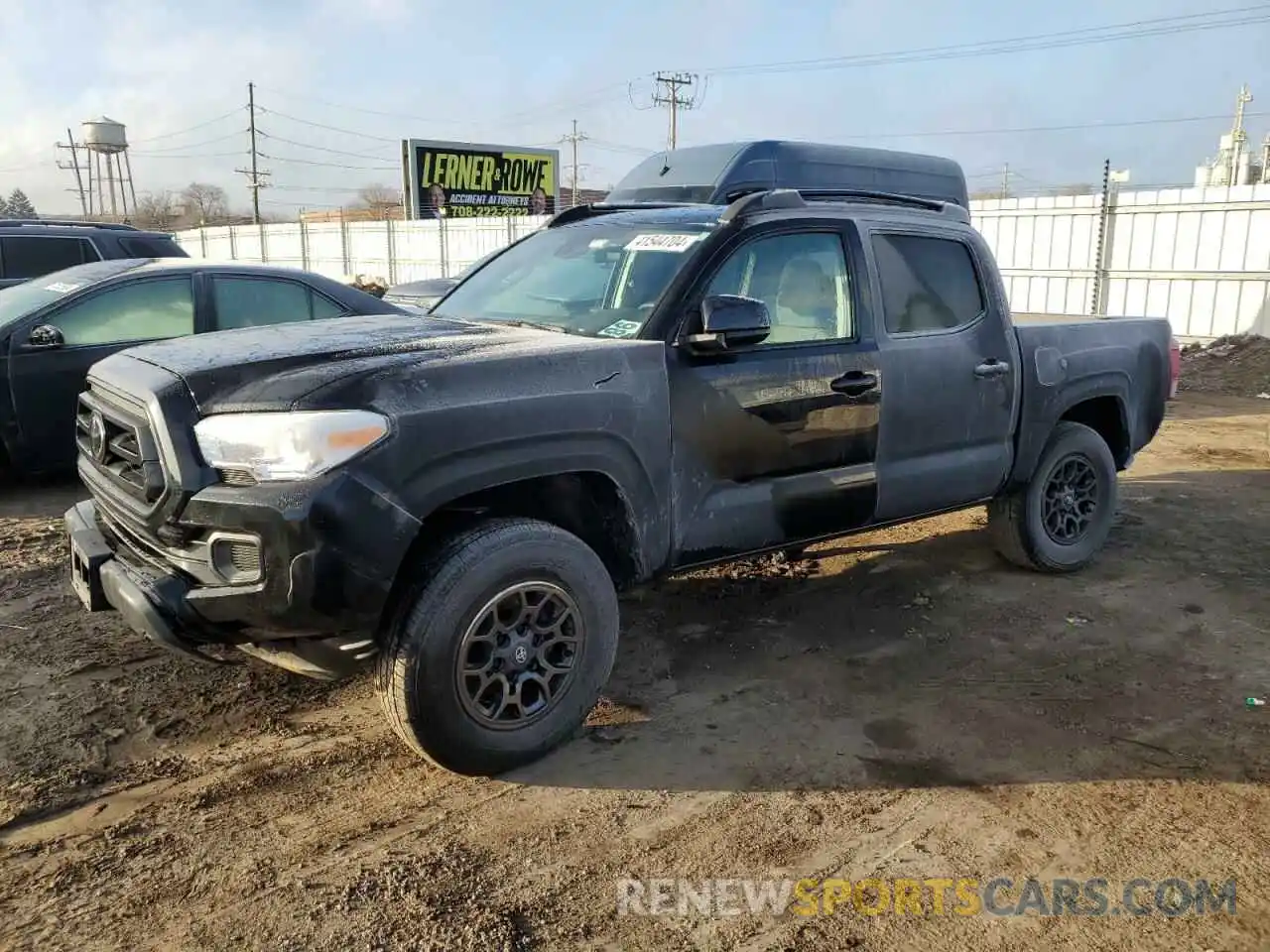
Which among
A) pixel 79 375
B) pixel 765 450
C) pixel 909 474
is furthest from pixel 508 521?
pixel 79 375

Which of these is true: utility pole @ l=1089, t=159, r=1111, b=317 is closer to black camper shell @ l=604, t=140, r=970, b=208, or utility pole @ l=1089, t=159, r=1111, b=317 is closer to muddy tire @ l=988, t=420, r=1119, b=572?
black camper shell @ l=604, t=140, r=970, b=208

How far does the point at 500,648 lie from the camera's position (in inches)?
125

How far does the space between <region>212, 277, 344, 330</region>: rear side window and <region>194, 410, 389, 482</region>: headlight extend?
167 inches

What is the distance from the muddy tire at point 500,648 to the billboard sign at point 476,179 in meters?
29.3

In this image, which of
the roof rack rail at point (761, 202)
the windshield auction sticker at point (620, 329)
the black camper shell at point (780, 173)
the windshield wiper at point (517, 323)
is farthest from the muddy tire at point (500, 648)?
the black camper shell at point (780, 173)

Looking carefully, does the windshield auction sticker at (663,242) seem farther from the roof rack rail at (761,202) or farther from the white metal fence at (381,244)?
the white metal fence at (381,244)

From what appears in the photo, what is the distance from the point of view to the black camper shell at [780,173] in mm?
9336

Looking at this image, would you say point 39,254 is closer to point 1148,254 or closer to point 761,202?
point 761,202

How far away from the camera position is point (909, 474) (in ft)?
14.6

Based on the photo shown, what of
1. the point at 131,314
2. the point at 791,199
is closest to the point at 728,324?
the point at 791,199

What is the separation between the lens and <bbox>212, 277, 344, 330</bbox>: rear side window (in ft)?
22.6

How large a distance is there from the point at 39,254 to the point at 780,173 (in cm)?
702

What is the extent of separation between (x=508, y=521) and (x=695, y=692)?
3.98 feet

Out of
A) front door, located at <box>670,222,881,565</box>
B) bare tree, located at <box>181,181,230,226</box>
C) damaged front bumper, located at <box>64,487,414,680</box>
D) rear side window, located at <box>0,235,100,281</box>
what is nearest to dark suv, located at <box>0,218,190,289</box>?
rear side window, located at <box>0,235,100,281</box>
